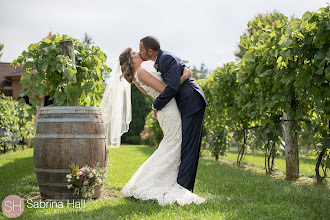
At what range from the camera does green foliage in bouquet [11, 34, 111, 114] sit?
4312 millimetres

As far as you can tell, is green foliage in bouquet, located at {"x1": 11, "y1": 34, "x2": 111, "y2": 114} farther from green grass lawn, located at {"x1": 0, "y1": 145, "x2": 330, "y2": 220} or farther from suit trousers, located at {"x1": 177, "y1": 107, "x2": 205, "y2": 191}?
suit trousers, located at {"x1": 177, "y1": 107, "x2": 205, "y2": 191}

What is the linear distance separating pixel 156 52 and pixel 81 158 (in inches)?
55.8

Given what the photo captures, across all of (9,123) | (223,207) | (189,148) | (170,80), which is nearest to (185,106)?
(170,80)

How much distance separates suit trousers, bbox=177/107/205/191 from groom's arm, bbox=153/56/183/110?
31cm

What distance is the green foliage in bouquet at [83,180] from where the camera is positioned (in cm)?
368

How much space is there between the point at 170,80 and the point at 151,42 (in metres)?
0.51

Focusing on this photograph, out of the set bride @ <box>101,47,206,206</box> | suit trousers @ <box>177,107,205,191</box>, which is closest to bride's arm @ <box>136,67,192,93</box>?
bride @ <box>101,47,206,206</box>

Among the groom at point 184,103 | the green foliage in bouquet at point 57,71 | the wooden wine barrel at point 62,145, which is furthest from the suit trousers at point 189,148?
the green foliage in bouquet at point 57,71

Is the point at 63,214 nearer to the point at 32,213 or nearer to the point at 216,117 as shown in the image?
the point at 32,213

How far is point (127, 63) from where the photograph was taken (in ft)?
13.3

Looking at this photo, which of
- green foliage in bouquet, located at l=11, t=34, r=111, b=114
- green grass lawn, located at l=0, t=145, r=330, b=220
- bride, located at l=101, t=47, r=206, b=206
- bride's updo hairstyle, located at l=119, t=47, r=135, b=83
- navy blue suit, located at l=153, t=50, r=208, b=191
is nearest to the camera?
green grass lawn, located at l=0, t=145, r=330, b=220

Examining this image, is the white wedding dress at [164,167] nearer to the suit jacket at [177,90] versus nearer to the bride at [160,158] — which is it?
the bride at [160,158]

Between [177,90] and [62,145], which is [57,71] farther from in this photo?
[177,90]

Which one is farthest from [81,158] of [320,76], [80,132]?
[320,76]
